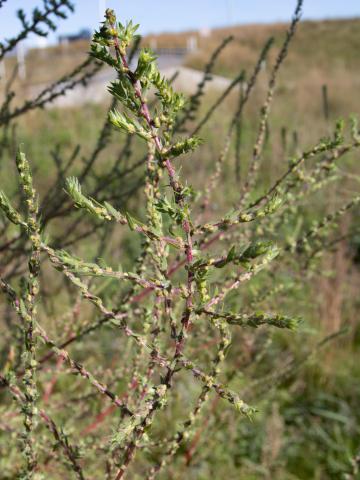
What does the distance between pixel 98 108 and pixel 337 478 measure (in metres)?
9.18

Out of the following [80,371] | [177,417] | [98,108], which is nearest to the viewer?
[80,371]

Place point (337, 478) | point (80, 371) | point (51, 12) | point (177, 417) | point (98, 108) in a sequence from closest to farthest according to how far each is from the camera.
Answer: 1. point (80, 371)
2. point (51, 12)
3. point (337, 478)
4. point (177, 417)
5. point (98, 108)

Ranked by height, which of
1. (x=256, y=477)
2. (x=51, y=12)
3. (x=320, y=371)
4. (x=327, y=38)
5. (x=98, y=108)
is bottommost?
(x=256, y=477)

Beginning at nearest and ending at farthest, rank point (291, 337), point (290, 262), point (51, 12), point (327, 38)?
1. point (51, 12)
2. point (290, 262)
3. point (291, 337)
4. point (327, 38)

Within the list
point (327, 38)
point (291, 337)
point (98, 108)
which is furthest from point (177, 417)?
point (327, 38)

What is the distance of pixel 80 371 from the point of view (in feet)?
2.04

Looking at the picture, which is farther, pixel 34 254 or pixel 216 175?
A: pixel 216 175

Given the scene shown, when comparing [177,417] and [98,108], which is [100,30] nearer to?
[177,417]

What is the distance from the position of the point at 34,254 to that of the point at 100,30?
0.22 meters

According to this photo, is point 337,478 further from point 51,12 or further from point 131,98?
point 131,98

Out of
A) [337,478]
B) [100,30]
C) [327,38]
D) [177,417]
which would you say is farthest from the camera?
[327,38]

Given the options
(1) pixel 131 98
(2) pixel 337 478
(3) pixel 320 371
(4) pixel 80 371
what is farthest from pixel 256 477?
(1) pixel 131 98

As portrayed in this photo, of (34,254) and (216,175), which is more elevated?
(216,175)

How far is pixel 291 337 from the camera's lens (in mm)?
3576
